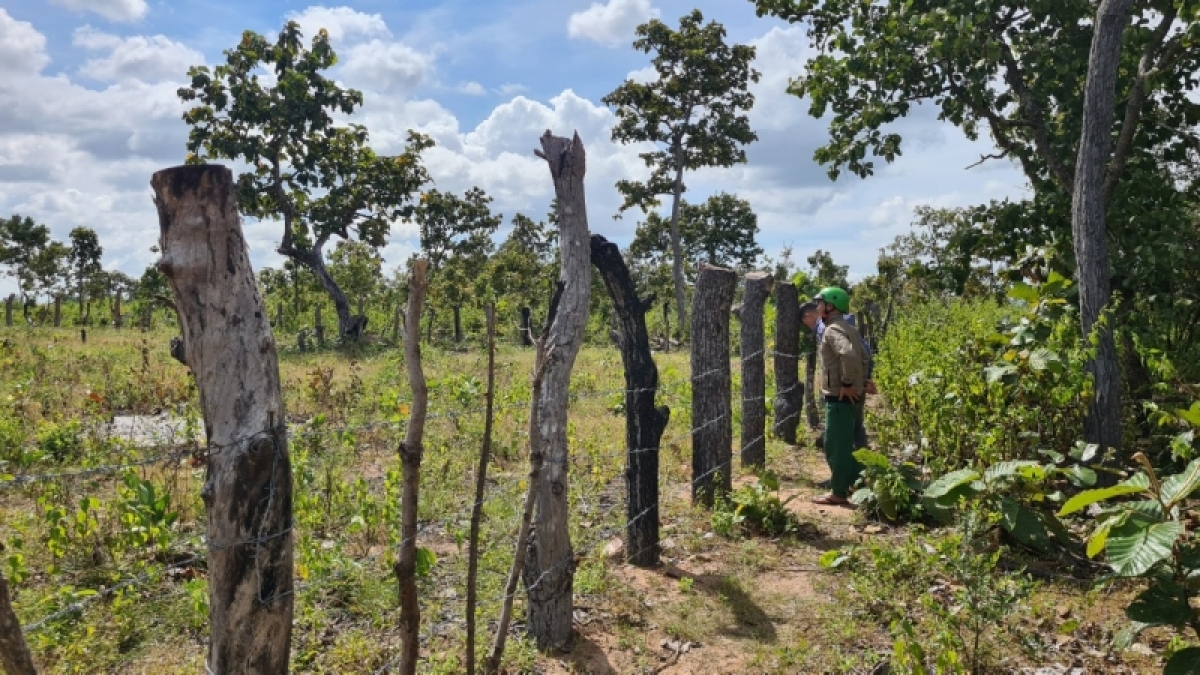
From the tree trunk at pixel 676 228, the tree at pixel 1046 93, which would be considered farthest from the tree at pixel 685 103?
the tree at pixel 1046 93

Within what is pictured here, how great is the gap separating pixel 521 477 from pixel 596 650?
2915 mm

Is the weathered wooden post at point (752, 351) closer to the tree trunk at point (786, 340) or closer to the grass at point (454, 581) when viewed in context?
the grass at point (454, 581)

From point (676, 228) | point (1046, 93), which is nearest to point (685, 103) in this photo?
point (676, 228)

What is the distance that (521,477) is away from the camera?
6.75 m

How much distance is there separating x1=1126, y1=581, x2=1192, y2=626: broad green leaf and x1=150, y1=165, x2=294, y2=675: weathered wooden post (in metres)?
3.30

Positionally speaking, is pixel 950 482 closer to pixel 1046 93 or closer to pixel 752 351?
pixel 752 351

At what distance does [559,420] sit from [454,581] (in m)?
1.63

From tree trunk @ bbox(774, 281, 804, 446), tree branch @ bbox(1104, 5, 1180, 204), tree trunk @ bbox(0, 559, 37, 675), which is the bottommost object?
tree trunk @ bbox(0, 559, 37, 675)

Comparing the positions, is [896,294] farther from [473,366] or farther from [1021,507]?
[1021,507]

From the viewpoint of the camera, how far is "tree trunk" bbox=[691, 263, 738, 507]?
19.6 ft

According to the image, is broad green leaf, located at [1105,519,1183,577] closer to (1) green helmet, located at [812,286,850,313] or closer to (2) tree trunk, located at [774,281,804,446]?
(1) green helmet, located at [812,286,850,313]

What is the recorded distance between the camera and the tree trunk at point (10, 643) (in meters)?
2.02

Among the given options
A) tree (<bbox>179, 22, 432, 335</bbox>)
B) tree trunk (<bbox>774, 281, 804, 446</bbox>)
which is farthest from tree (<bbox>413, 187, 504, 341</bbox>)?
tree trunk (<bbox>774, 281, 804, 446</bbox>)

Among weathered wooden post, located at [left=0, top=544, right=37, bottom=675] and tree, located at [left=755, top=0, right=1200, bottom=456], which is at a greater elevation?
tree, located at [left=755, top=0, right=1200, bottom=456]
